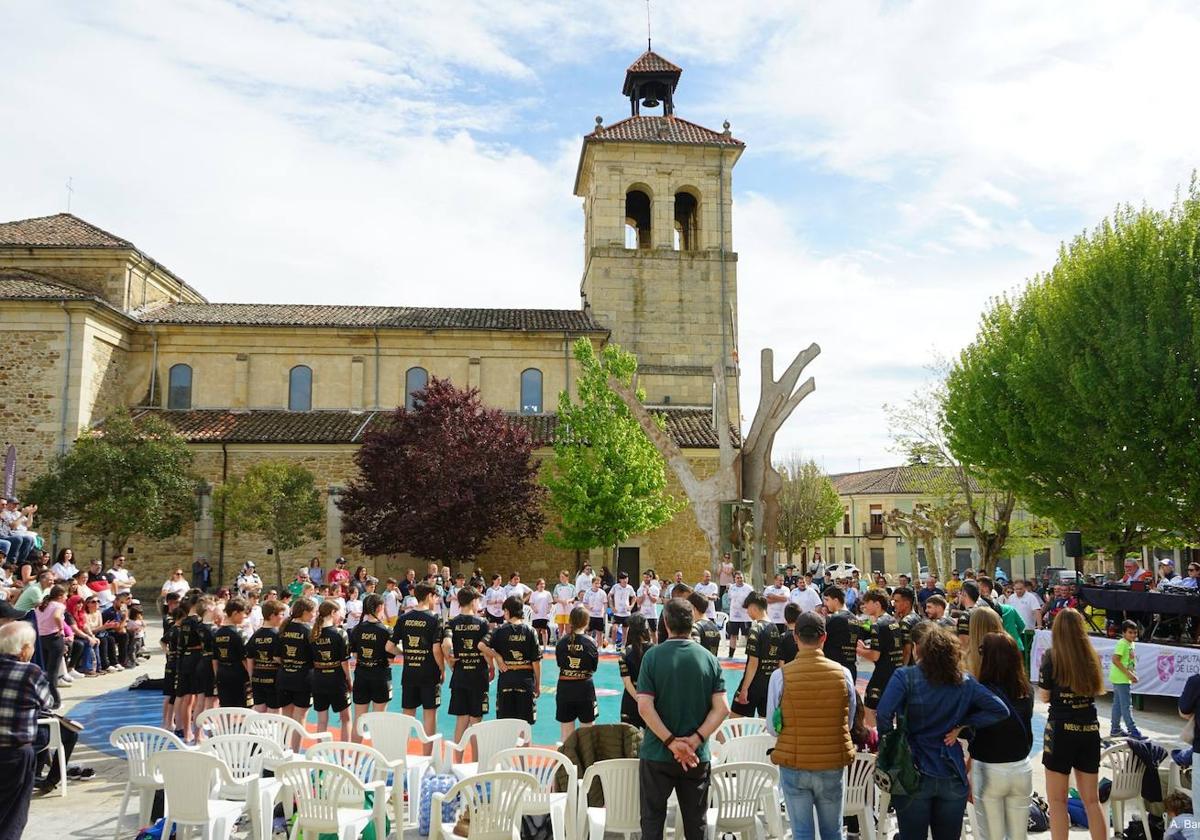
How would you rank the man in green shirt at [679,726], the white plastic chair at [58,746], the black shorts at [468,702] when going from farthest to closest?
the black shorts at [468,702], the white plastic chair at [58,746], the man in green shirt at [679,726]

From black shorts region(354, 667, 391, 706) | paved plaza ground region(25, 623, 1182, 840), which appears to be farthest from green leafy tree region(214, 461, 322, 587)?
black shorts region(354, 667, 391, 706)

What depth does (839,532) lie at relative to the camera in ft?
238

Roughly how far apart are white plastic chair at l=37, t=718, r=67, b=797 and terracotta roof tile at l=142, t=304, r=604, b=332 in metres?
28.9

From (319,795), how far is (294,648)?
12.5 feet

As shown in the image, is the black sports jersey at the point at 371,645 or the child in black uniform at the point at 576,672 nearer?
the child in black uniform at the point at 576,672

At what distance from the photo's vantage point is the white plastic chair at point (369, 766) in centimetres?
634

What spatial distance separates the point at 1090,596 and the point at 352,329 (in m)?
28.7

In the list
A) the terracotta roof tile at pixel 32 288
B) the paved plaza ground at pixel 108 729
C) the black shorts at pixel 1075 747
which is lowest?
the paved plaza ground at pixel 108 729

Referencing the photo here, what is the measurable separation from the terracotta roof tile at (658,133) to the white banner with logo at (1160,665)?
29.8m

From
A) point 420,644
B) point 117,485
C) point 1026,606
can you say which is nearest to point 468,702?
point 420,644

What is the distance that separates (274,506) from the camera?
29.5 m

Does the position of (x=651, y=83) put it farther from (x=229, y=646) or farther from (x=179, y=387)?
(x=229, y=646)

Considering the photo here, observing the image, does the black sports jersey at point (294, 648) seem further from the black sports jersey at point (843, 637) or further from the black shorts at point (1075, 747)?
the black shorts at point (1075, 747)

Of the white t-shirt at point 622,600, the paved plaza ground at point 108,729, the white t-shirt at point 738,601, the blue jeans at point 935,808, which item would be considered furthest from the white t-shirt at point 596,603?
the blue jeans at point 935,808
